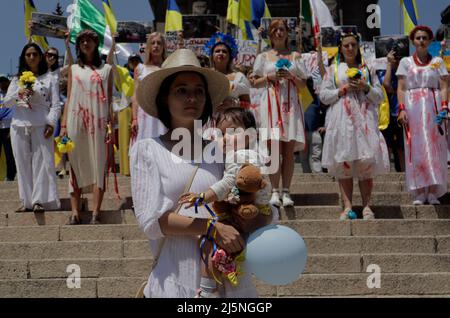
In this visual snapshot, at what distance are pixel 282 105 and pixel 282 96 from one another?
0.34ft

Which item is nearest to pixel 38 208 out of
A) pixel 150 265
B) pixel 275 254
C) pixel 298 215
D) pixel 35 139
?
pixel 35 139

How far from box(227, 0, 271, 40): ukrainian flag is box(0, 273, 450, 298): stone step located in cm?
821

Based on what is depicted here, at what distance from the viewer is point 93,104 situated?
30.5 feet

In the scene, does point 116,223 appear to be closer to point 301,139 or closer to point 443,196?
point 301,139

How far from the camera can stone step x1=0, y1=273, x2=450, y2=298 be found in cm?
694

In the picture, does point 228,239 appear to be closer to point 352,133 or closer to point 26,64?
point 352,133

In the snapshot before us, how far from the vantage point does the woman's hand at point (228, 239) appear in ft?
11.2

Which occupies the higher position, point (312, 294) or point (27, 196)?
point (27, 196)

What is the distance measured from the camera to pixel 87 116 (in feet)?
30.6

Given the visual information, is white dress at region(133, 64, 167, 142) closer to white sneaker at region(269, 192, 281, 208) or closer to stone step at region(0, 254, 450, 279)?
white sneaker at region(269, 192, 281, 208)

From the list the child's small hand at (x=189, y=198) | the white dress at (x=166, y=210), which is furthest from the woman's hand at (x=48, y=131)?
the child's small hand at (x=189, y=198)

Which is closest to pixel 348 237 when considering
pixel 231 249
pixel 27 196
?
pixel 27 196

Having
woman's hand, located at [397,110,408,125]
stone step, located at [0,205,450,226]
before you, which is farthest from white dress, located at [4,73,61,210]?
woman's hand, located at [397,110,408,125]

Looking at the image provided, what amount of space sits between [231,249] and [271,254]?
8.1 inches
